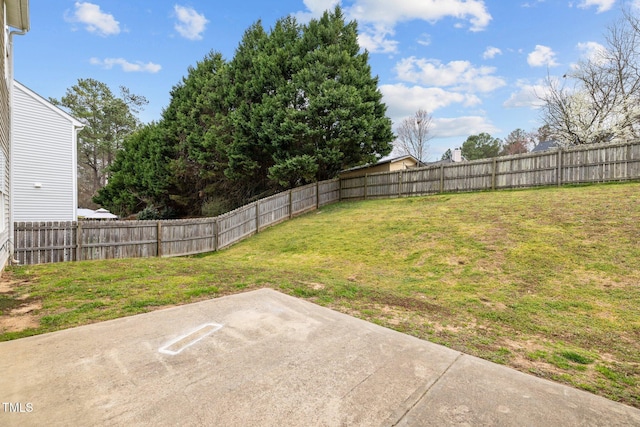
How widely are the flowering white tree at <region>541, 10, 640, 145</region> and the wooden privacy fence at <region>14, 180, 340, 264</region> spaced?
19.0 meters

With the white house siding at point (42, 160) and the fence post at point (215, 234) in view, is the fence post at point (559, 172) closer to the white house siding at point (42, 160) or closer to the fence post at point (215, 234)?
the fence post at point (215, 234)

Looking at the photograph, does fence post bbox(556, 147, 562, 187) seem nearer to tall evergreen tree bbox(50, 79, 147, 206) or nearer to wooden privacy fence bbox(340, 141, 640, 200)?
wooden privacy fence bbox(340, 141, 640, 200)

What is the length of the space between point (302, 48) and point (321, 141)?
222 inches

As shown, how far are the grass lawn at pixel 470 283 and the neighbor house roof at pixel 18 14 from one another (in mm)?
5321

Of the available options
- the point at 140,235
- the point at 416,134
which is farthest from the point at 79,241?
the point at 416,134

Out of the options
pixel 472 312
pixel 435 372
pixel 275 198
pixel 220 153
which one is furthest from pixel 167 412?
pixel 220 153

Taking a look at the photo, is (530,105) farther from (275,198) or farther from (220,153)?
(220,153)

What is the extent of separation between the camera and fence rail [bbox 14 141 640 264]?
812 cm

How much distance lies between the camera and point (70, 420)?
1932mm

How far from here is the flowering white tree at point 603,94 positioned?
17.8 meters

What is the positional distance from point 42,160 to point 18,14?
732 cm

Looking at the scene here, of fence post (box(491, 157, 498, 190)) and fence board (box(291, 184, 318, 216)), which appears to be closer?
fence post (box(491, 157, 498, 190))

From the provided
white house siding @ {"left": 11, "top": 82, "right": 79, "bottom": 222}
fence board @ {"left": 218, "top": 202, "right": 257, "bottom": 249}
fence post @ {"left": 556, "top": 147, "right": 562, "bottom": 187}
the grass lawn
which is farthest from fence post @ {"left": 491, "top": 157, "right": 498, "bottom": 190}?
white house siding @ {"left": 11, "top": 82, "right": 79, "bottom": 222}

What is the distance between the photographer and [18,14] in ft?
21.4
